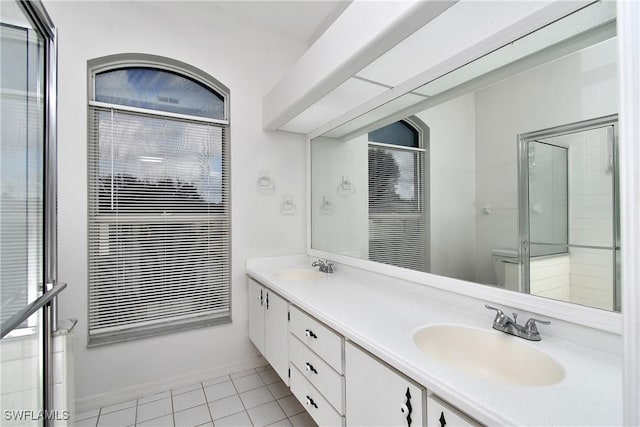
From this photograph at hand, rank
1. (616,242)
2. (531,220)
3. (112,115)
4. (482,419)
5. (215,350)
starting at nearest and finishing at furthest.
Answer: (482,419) → (616,242) → (531,220) → (112,115) → (215,350)

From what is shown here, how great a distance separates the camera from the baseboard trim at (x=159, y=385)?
81.3 inches

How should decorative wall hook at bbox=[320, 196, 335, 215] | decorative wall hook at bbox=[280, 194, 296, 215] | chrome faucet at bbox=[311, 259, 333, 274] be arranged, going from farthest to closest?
decorative wall hook at bbox=[280, 194, 296, 215]
decorative wall hook at bbox=[320, 196, 335, 215]
chrome faucet at bbox=[311, 259, 333, 274]

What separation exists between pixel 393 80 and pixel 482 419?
1623mm

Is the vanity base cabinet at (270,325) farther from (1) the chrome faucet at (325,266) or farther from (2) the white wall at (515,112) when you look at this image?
(2) the white wall at (515,112)

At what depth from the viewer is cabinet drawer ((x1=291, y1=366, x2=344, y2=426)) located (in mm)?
1383

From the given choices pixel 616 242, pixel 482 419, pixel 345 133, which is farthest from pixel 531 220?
pixel 345 133

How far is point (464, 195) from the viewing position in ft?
5.10

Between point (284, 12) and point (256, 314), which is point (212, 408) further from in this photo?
point (284, 12)

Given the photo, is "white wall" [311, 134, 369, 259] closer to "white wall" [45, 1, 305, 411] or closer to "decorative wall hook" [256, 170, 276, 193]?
"white wall" [45, 1, 305, 411]

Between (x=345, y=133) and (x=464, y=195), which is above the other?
(x=345, y=133)

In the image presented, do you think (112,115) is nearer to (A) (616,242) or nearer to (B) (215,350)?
(B) (215,350)

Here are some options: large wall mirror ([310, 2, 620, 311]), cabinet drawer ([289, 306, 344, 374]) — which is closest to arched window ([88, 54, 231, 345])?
cabinet drawer ([289, 306, 344, 374])

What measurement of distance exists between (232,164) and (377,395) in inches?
80.7

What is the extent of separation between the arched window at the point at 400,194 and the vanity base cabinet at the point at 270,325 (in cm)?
74
